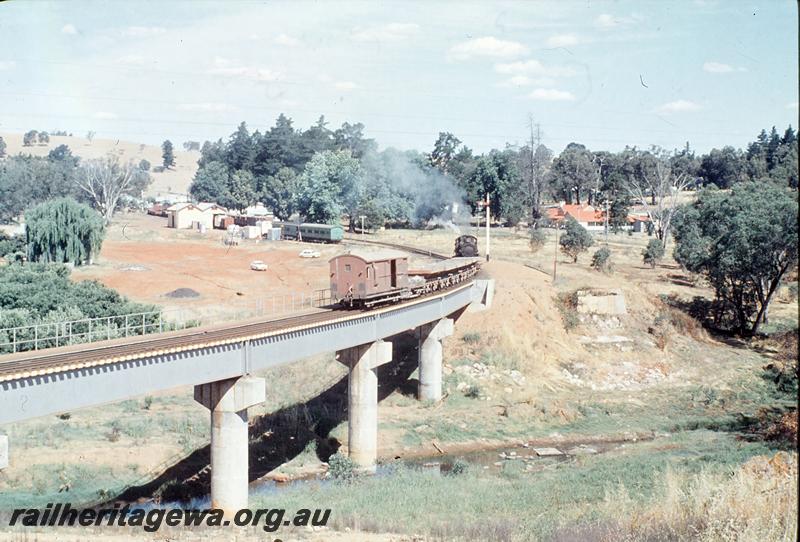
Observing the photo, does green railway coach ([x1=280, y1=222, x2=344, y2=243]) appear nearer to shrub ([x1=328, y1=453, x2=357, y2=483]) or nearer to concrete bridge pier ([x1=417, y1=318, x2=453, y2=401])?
concrete bridge pier ([x1=417, y1=318, x2=453, y2=401])

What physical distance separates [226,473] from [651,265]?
81366 millimetres

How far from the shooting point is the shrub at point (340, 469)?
A: 140 feet

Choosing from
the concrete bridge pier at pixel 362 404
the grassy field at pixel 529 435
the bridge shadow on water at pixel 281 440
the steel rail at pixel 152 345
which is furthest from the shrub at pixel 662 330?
the concrete bridge pier at pixel 362 404

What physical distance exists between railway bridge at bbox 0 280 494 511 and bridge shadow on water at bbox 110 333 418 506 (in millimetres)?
4369

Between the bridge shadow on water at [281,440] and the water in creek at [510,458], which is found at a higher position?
the bridge shadow on water at [281,440]

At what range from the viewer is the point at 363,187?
130 meters

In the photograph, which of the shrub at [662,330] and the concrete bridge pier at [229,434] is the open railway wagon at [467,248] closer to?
the shrub at [662,330]

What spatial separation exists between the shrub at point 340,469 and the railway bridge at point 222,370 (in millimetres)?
1891

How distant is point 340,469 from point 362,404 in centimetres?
393

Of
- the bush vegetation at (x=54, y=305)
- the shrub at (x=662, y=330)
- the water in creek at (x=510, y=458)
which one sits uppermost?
the bush vegetation at (x=54, y=305)

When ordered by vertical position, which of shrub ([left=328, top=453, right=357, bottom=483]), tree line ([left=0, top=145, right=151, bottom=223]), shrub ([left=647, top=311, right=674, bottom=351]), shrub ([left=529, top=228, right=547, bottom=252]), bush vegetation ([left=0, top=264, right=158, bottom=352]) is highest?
tree line ([left=0, top=145, right=151, bottom=223])

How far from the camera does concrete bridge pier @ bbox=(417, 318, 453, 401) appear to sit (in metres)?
58.2

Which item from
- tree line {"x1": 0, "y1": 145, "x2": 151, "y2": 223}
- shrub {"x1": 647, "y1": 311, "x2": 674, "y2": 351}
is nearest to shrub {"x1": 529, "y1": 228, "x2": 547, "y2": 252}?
shrub {"x1": 647, "y1": 311, "x2": 674, "y2": 351}

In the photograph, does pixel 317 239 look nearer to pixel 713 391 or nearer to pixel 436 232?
pixel 436 232
